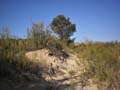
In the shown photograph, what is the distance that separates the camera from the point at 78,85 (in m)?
6.10

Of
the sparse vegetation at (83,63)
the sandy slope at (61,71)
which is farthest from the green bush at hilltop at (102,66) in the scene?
the sandy slope at (61,71)

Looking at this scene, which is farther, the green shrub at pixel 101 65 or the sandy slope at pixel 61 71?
the sandy slope at pixel 61 71

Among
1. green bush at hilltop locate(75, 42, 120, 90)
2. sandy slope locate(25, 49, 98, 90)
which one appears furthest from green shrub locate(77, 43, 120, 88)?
sandy slope locate(25, 49, 98, 90)

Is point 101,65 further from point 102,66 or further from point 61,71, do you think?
point 61,71

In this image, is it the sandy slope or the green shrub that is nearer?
the green shrub

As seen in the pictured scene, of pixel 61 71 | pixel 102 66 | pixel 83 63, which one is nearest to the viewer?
pixel 102 66

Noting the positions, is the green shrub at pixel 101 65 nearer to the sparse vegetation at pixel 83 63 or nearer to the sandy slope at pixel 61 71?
the sparse vegetation at pixel 83 63

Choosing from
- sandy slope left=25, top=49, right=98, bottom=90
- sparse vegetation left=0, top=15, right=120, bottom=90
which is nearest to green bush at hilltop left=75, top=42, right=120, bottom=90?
sparse vegetation left=0, top=15, right=120, bottom=90

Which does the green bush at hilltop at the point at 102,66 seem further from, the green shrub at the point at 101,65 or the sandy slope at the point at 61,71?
the sandy slope at the point at 61,71

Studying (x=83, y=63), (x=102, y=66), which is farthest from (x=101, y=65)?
(x=83, y=63)

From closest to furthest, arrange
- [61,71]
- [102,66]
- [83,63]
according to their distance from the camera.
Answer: [102,66], [83,63], [61,71]

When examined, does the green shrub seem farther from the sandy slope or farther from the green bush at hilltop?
the sandy slope

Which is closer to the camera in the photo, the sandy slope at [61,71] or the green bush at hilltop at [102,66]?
the green bush at hilltop at [102,66]

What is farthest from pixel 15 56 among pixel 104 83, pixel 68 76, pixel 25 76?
pixel 104 83
